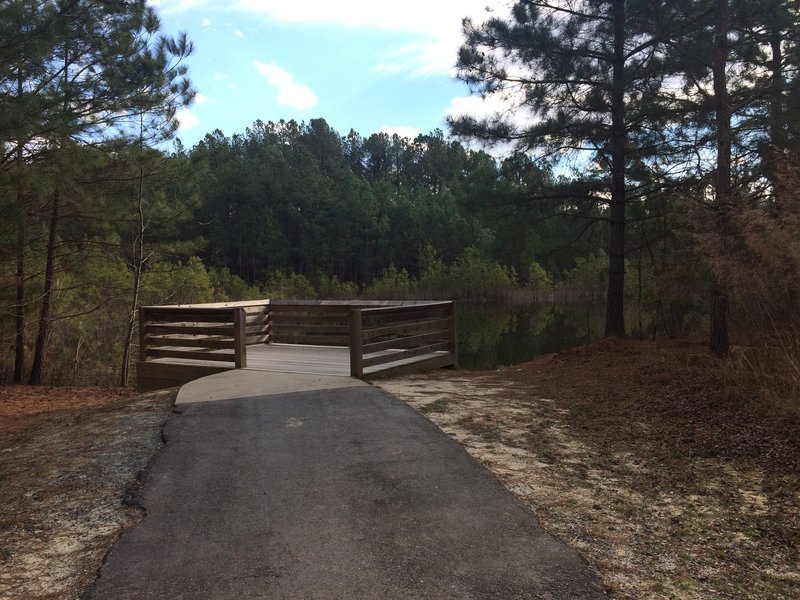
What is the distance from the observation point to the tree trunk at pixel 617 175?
38.1ft

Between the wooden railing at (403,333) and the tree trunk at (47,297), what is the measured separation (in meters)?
6.48

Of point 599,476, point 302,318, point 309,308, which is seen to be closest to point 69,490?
point 599,476

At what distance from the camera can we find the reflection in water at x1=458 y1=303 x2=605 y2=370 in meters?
18.7

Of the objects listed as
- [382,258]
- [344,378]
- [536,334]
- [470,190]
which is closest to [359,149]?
[382,258]

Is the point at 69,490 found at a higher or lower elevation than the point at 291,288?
lower

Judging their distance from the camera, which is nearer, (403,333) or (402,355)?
(402,355)

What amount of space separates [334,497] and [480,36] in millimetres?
11172

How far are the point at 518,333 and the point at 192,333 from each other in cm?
1937

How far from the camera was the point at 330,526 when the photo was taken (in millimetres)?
3102

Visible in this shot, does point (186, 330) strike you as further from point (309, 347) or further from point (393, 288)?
point (393, 288)

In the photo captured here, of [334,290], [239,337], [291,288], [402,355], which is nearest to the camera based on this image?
[239,337]

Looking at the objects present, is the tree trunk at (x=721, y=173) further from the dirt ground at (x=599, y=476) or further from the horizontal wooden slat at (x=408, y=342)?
the horizontal wooden slat at (x=408, y=342)

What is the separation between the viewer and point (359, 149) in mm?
78562

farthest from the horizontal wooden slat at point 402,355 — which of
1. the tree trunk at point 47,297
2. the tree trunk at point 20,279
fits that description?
the tree trunk at point 47,297
